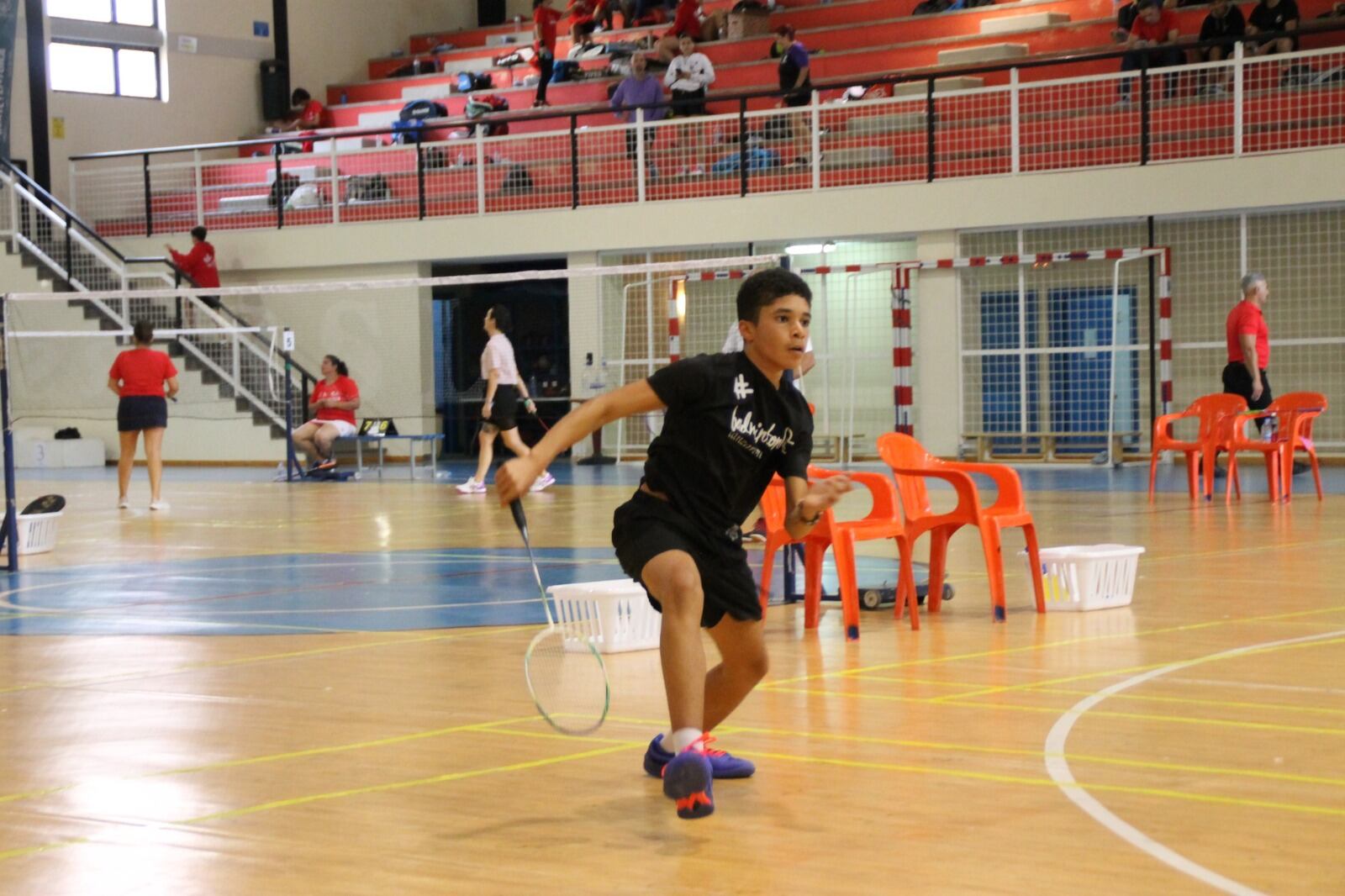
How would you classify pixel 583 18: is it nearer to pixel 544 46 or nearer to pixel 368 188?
pixel 544 46

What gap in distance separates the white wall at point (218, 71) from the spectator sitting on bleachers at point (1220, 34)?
16033 mm

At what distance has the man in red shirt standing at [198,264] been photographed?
84.4 feet

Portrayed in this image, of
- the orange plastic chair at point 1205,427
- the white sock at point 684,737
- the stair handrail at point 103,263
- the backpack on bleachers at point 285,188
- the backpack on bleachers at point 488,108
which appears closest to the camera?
the white sock at point 684,737

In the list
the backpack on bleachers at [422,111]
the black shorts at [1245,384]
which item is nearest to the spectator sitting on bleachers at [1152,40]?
the black shorts at [1245,384]

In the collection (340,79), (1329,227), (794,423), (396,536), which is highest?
(340,79)

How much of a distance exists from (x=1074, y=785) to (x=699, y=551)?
4.15ft

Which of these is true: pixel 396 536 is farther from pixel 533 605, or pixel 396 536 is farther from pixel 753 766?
pixel 753 766

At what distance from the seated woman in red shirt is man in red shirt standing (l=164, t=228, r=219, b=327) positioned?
13.9 feet

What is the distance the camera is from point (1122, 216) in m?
20.8

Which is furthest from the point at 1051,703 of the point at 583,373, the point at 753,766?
the point at 583,373

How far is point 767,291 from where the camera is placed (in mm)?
5203

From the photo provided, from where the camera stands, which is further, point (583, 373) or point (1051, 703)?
point (583, 373)

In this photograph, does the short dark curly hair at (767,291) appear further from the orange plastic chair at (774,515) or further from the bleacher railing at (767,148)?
the bleacher railing at (767,148)

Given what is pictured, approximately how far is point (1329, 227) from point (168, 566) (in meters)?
14.5
